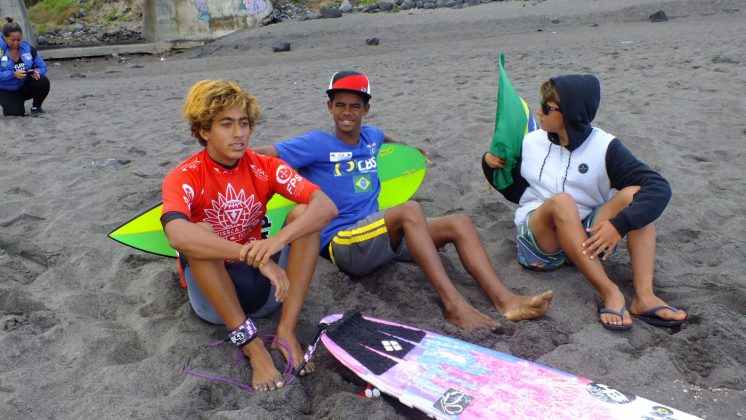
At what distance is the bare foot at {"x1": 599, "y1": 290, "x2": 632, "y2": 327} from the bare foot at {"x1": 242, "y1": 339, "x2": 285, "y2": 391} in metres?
1.48

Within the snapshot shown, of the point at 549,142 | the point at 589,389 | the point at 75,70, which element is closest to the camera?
the point at 589,389

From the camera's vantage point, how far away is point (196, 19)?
17719 millimetres

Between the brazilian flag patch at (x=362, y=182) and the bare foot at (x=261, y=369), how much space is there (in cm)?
113

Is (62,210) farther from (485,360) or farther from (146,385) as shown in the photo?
(485,360)

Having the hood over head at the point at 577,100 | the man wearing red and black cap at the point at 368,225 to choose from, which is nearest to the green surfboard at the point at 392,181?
the man wearing red and black cap at the point at 368,225

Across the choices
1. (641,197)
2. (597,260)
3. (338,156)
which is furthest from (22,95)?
(641,197)

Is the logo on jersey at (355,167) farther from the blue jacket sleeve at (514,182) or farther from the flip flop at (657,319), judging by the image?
the flip flop at (657,319)

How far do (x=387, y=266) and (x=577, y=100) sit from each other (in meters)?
1.31

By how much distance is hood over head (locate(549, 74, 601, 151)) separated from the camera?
9.64 feet

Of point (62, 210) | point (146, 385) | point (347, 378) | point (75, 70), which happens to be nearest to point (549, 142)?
point (347, 378)

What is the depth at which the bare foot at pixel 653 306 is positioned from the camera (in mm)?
2680

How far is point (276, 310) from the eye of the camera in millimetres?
2975

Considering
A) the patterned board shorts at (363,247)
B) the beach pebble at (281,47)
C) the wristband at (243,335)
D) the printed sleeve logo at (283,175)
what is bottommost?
the wristband at (243,335)

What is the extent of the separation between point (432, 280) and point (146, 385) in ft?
4.40
